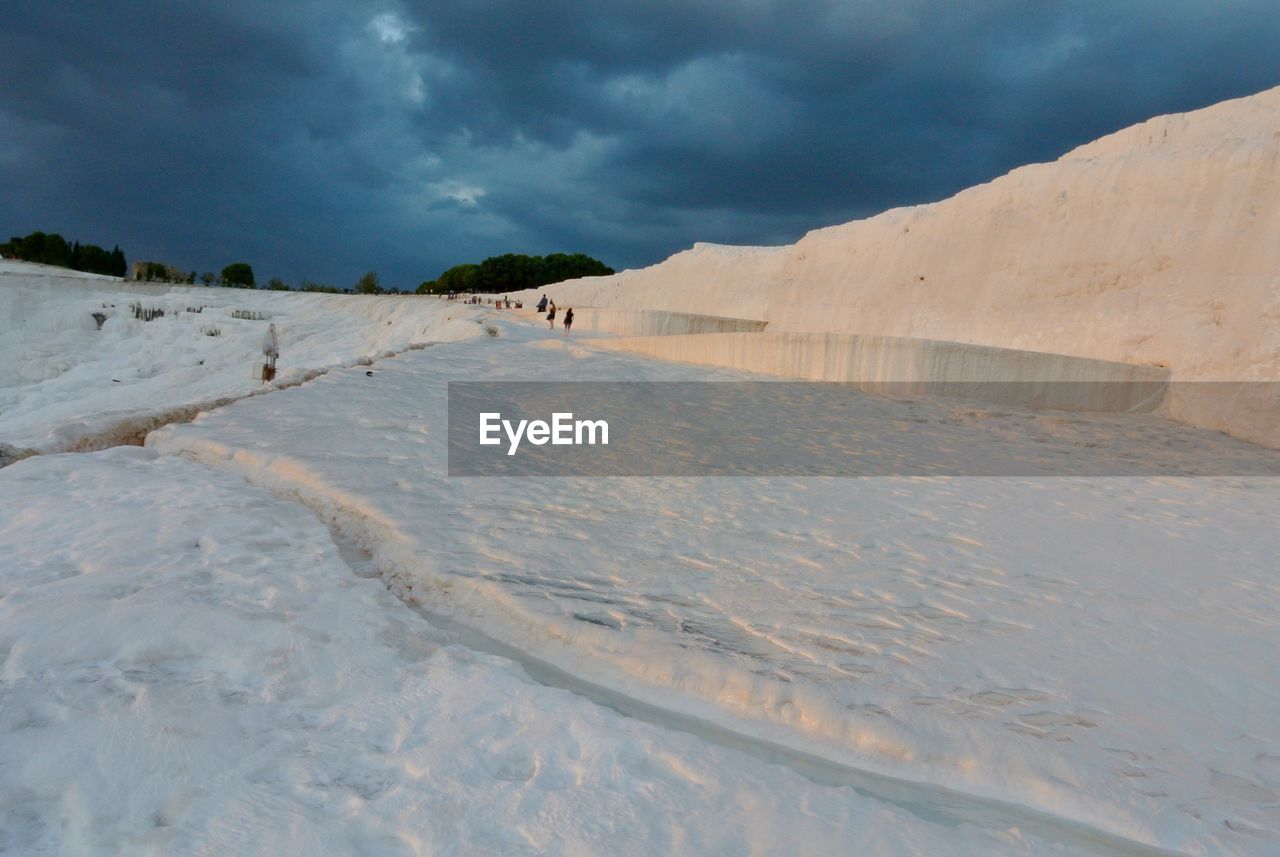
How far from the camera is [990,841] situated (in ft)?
6.99

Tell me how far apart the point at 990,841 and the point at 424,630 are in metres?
2.34

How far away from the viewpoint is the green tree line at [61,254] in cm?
6294

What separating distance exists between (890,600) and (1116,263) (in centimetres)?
1103

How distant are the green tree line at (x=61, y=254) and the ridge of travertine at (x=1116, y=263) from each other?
68.1m

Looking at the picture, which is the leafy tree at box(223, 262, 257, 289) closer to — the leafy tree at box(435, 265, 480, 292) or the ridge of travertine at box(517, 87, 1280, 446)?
the leafy tree at box(435, 265, 480, 292)

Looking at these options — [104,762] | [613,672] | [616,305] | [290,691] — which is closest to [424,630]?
[290,691]

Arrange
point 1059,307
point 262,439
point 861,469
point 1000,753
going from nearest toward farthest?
point 1000,753
point 262,439
point 861,469
point 1059,307

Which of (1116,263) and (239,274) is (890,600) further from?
(239,274)

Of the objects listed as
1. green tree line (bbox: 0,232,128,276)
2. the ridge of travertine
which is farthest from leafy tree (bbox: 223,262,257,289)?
the ridge of travertine

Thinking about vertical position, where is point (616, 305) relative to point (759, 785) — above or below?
above

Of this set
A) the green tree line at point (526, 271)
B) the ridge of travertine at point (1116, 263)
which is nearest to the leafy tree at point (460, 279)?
the green tree line at point (526, 271)

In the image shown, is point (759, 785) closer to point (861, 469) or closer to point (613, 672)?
point (613, 672)

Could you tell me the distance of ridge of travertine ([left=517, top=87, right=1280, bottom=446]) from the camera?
412 inches

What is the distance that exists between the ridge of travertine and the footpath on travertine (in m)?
4.25
